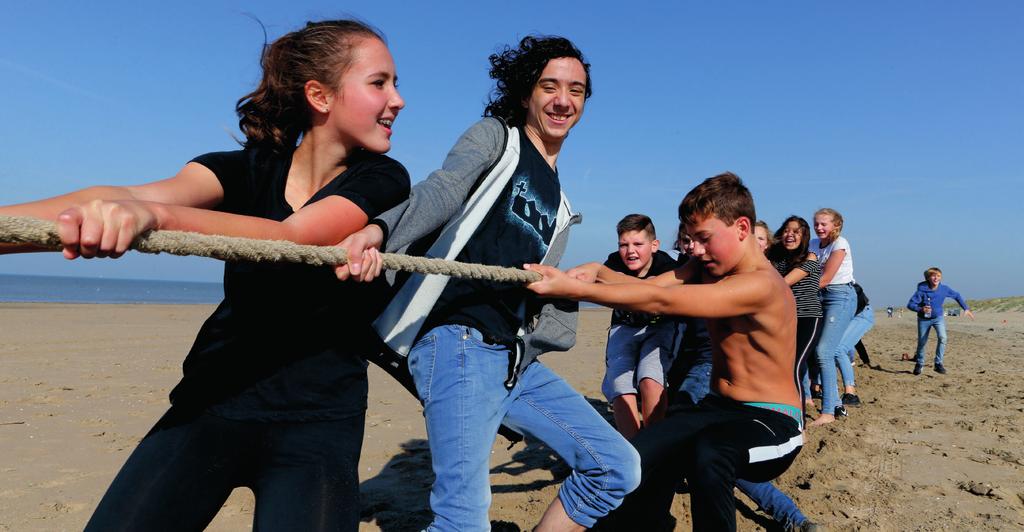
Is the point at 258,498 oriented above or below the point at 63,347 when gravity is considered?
above

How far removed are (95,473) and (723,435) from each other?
3.99 m

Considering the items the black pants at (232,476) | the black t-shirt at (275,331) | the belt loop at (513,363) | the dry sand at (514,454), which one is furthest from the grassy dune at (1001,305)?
the black pants at (232,476)

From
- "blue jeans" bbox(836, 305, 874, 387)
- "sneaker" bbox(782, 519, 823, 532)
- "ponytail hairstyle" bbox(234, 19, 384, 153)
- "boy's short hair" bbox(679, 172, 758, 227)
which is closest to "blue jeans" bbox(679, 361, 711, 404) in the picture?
"sneaker" bbox(782, 519, 823, 532)

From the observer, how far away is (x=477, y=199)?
2.37 m

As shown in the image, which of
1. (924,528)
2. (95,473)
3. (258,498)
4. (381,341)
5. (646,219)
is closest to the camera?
(258,498)

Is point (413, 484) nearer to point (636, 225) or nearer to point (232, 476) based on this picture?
point (636, 225)

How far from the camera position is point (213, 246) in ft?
4.89

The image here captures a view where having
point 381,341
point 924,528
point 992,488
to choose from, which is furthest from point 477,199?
point 992,488

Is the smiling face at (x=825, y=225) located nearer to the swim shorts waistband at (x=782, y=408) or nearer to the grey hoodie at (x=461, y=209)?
the swim shorts waistband at (x=782, y=408)

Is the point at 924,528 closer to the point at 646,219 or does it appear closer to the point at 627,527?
the point at 627,527

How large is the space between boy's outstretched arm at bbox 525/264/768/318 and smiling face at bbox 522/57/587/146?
0.66 metres

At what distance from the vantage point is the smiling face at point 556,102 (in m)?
2.77

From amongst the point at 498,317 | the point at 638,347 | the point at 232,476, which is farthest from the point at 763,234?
the point at 232,476

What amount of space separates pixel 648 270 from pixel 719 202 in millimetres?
1548
